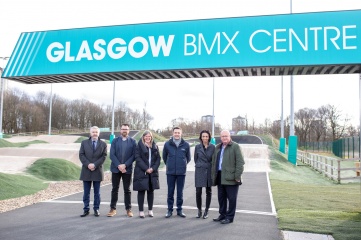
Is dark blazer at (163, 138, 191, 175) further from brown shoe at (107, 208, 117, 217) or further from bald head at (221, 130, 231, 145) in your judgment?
brown shoe at (107, 208, 117, 217)

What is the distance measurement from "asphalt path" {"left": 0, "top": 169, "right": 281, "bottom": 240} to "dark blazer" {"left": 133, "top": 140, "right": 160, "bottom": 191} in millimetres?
616

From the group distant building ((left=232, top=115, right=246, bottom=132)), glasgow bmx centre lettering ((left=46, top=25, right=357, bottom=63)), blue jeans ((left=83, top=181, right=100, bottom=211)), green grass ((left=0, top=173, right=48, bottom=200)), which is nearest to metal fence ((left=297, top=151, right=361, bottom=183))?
glasgow bmx centre lettering ((left=46, top=25, right=357, bottom=63))

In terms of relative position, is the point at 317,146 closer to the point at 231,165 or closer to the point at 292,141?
the point at 292,141

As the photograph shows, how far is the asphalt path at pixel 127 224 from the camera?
5340mm

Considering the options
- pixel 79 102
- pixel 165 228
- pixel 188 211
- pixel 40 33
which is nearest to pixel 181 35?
pixel 40 33

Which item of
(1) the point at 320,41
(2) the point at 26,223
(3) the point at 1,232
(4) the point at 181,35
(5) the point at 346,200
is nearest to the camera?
(1) the point at 320,41

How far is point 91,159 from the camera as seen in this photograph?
693 centimetres

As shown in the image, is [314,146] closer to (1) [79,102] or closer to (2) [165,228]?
(1) [79,102]

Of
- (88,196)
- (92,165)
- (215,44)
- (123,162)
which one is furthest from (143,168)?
(215,44)

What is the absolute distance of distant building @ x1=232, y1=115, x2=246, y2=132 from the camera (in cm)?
7706

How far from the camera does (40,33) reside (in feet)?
18.1

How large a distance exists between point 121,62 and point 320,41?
2.82 m

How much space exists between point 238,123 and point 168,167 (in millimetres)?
73338

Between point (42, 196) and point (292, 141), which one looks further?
point (292, 141)
